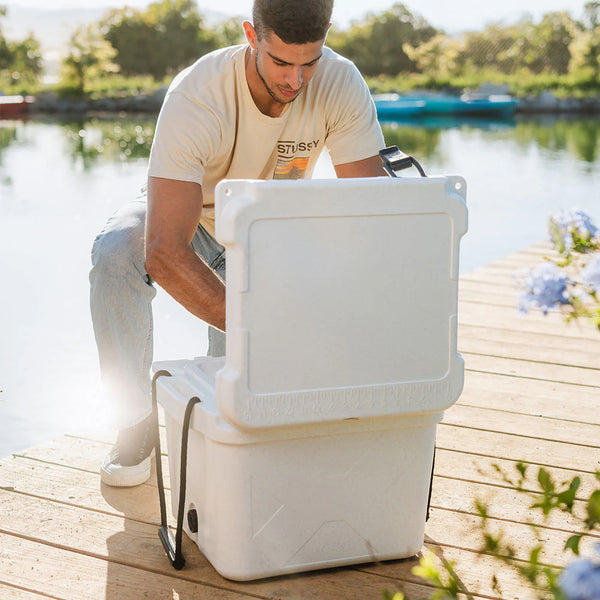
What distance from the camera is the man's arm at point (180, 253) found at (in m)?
1.38

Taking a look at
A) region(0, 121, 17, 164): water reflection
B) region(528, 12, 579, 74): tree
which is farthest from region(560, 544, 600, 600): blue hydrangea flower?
region(528, 12, 579, 74): tree

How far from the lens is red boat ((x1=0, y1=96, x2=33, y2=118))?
18.0 m

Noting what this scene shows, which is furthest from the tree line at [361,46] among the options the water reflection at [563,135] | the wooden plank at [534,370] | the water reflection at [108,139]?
the wooden plank at [534,370]

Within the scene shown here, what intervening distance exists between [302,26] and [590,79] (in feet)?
65.2

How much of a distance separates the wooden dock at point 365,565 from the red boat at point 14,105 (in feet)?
55.9

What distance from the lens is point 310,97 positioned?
167 centimetres

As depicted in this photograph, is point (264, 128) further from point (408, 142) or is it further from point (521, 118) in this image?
point (521, 118)

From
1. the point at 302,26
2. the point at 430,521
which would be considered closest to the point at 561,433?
the point at 430,521

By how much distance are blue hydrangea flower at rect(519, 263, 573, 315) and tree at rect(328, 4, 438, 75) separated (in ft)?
92.5

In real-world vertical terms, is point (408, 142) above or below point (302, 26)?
below

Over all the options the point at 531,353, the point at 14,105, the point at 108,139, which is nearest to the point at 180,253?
the point at 531,353

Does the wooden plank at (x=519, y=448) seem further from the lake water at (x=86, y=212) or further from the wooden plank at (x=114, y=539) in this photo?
the lake water at (x=86, y=212)

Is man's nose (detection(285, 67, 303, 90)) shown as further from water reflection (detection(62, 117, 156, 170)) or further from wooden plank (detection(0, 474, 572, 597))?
water reflection (detection(62, 117, 156, 170))

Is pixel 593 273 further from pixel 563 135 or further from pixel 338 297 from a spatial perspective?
pixel 563 135
